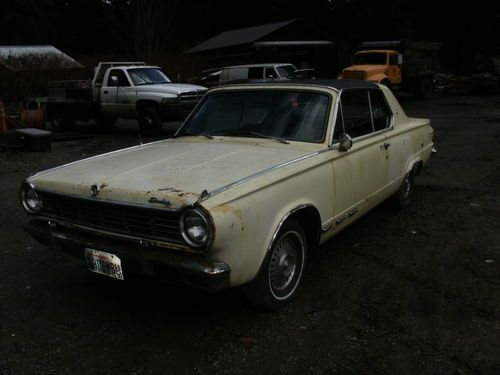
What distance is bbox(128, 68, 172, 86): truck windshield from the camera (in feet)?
45.9

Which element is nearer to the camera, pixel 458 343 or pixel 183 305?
pixel 458 343

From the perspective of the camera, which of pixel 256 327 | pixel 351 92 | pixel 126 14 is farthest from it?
pixel 126 14

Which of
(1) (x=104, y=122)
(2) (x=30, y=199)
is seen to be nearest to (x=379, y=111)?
(2) (x=30, y=199)

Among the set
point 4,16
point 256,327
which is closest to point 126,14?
point 4,16

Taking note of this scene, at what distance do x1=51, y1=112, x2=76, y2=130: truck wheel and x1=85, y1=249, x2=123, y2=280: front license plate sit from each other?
1313 cm

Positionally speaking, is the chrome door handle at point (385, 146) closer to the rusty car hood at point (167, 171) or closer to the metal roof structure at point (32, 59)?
the rusty car hood at point (167, 171)

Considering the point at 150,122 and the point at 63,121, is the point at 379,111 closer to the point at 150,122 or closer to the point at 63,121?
the point at 150,122

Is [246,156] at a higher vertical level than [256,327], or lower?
higher

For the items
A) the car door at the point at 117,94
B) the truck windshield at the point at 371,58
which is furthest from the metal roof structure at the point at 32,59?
the truck windshield at the point at 371,58

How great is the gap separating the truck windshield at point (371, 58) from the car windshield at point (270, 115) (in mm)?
18368

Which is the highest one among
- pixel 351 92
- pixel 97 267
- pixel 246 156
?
pixel 351 92

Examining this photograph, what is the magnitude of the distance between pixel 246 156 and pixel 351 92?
4.79 ft

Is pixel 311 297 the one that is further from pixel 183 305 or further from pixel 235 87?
pixel 235 87

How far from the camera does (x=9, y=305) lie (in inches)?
148
